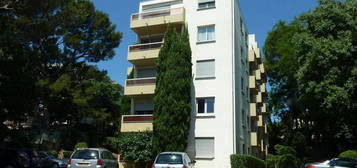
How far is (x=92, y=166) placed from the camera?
56.4ft

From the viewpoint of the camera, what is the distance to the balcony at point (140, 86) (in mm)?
28906

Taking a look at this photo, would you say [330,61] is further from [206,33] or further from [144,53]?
[144,53]

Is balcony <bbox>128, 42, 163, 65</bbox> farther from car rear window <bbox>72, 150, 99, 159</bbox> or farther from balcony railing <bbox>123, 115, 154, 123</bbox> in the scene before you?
car rear window <bbox>72, 150, 99, 159</bbox>

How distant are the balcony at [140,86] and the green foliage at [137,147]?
12.5ft

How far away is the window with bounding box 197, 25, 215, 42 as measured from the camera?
29.1 m

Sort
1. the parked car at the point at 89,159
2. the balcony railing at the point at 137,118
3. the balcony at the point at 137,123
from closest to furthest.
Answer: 1. the parked car at the point at 89,159
2. the balcony at the point at 137,123
3. the balcony railing at the point at 137,118

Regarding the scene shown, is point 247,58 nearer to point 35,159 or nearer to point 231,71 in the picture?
point 231,71

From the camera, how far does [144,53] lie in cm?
3008

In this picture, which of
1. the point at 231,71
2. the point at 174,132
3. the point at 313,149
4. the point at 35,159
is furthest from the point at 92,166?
the point at 313,149

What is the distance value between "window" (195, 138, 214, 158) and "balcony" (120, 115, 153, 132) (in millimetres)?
3995

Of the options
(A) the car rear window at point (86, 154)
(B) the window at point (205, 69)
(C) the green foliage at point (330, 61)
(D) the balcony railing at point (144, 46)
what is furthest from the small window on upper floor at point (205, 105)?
(A) the car rear window at point (86, 154)

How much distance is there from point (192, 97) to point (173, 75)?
2768 mm

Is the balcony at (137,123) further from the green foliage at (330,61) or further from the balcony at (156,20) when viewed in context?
the green foliage at (330,61)

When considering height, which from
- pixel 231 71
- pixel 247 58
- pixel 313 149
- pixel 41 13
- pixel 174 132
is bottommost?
pixel 313 149
